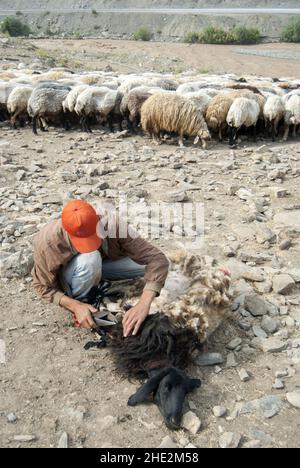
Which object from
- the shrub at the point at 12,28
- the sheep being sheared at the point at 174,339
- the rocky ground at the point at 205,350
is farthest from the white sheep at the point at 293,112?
the shrub at the point at 12,28

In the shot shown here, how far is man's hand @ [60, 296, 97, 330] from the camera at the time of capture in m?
2.86

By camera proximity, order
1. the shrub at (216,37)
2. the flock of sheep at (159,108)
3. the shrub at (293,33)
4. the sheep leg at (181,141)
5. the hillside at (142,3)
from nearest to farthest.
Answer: the sheep leg at (181,141)
the flock of sheep at (159,108)
the shrub at (293,33)
the shrub at (216,37)
the hillside at (142,3)

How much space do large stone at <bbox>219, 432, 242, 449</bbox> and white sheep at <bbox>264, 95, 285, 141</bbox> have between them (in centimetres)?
740

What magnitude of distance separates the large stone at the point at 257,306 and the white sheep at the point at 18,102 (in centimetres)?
768

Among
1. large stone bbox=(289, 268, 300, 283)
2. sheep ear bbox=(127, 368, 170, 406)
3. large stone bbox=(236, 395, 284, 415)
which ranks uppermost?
sheep ear bbox=(127, 368, 170, 406)

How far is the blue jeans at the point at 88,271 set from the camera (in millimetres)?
2985

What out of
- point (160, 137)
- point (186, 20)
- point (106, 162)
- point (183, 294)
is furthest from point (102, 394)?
point (186, 20)

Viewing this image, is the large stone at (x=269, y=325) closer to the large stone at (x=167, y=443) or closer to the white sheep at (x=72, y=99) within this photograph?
the large stone at (x=167, y=443)

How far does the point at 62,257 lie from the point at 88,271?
202 mm

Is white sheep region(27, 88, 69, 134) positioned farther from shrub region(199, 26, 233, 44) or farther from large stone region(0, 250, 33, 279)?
shrub region(199, 26, 233, 44)

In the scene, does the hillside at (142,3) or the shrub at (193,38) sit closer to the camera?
the shrub at (193,38)

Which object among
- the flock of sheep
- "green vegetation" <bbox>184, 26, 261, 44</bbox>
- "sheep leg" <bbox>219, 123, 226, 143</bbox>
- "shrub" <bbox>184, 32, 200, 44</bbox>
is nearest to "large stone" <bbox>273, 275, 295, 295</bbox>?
the flock of sheep
